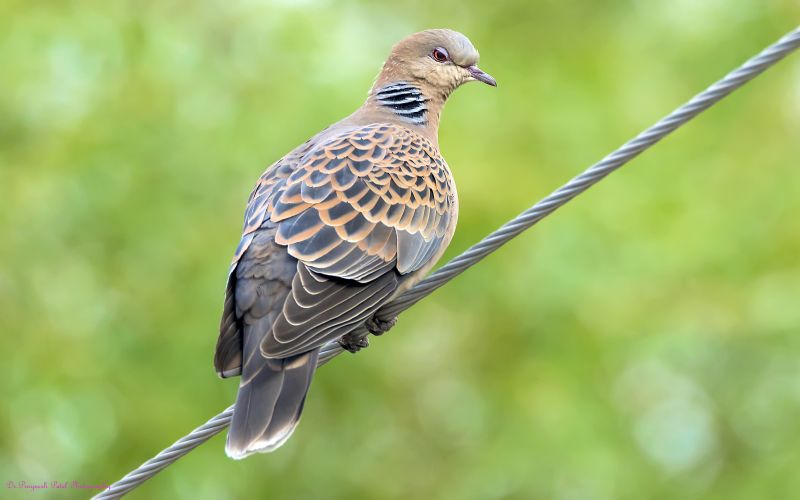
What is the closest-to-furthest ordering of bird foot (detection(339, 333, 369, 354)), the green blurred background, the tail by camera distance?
the tail → bird foot (detection(339, 333, 369, 354)) → the green blurred background

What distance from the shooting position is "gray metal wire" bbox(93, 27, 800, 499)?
312 cm

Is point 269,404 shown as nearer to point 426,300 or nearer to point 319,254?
point 319,254

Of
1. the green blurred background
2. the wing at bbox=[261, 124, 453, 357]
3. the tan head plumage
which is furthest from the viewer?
the green blurred background

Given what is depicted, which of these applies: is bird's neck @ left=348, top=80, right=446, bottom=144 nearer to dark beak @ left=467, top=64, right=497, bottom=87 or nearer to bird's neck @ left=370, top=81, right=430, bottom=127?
bird's neck @ left=370, top=81, right=430, bottom=127

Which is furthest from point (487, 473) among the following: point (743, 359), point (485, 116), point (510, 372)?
point (485, 116)

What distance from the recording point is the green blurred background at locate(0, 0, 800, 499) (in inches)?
214

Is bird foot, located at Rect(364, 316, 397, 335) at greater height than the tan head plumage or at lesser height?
lesser

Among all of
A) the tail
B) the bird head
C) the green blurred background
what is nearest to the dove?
the tail

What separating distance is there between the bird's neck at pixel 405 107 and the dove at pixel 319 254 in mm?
101

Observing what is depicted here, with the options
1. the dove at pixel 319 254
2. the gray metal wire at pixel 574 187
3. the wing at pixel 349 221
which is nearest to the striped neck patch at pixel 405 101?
the dove at pixel 319 254

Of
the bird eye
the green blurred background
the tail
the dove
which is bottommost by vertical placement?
the green blurred background

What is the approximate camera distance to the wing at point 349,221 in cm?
377

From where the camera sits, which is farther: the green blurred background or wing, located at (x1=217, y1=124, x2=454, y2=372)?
the green blurred background

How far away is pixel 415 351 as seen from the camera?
587cm
